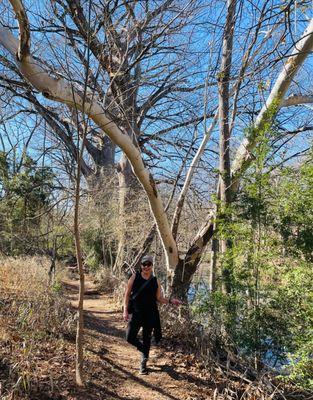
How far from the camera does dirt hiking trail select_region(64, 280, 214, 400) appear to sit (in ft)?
13.9

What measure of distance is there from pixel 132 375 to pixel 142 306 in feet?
3.00

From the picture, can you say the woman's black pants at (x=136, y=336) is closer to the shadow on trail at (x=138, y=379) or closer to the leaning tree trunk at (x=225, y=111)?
the shadow on trail at (x=138, y=379)

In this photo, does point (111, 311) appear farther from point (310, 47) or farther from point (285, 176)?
point (310, 47)

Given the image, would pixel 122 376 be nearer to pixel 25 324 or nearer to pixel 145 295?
pixel 145 295

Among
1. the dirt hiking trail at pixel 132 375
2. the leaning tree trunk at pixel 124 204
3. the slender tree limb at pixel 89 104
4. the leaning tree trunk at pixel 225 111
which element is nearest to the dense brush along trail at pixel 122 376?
the dirt hiking trail at pixel 132 375

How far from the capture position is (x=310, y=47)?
503 cm

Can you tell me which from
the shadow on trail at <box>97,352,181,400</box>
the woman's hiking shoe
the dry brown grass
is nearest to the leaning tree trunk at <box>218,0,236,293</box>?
the woman's hiking shoe

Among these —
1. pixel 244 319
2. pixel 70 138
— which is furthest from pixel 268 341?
pixel 70 138

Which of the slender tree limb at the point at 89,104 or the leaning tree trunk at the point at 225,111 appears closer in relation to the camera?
the slender tree limb at the point at 89,104

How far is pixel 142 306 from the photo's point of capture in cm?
481

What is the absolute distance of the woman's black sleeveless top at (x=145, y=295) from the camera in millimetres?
4789

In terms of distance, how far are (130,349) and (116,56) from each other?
18.1ft

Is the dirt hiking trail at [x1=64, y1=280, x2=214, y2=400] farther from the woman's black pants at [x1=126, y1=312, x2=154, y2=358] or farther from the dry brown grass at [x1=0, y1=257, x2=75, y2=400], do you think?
the dry brown grass at [x1=0, y1=257, x2=75, y2=400]

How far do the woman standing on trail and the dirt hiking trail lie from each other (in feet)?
0.95
